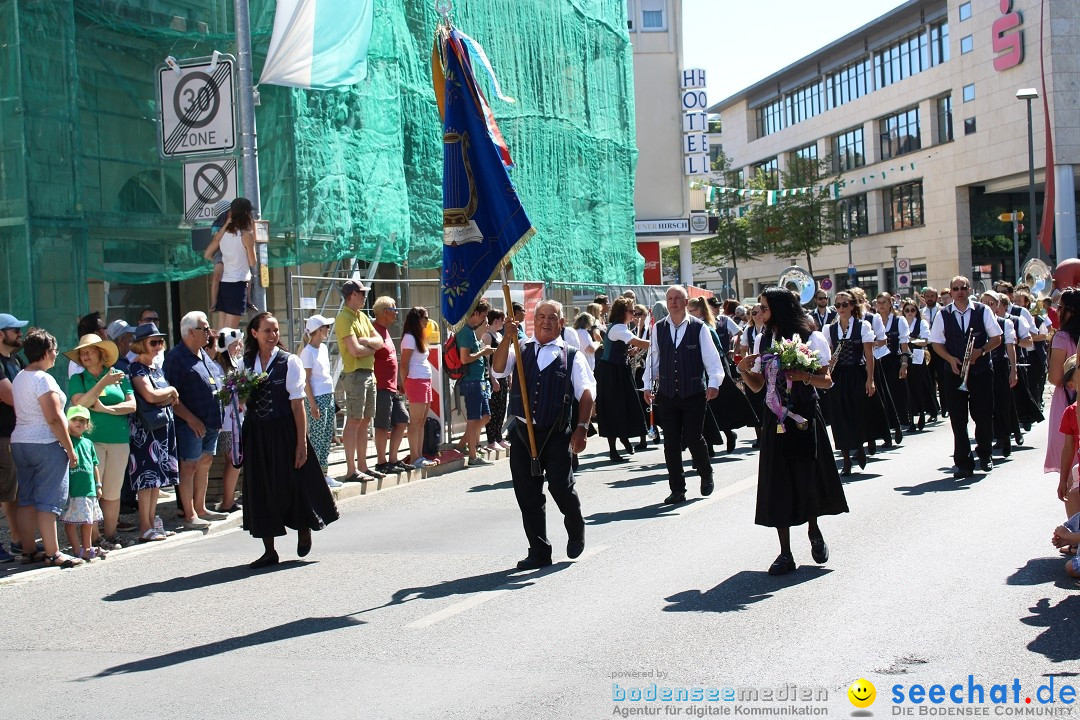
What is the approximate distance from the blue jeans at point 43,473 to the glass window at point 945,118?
2249 inches

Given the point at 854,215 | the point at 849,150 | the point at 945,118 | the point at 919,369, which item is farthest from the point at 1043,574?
the point at 854,215

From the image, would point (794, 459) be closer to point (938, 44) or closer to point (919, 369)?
point (919, 369)

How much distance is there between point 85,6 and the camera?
45.6 ft

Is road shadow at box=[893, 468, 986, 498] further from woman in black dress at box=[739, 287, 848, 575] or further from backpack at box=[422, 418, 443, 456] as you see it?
backpack at box=[422, 418, 443, 456]

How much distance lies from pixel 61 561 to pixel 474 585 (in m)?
3.53

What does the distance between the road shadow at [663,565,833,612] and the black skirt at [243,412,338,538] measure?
307 centimetres

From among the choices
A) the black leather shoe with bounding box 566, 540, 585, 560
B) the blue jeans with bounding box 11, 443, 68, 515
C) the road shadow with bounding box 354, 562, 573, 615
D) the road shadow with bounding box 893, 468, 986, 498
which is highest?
the blue jeans with bounding box 11, 443, 68, 515

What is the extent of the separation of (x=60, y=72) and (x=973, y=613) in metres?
11.3

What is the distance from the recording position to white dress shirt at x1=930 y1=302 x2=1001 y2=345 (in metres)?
12.3

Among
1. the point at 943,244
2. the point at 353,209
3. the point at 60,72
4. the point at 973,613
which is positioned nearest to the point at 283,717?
the point at 973,613

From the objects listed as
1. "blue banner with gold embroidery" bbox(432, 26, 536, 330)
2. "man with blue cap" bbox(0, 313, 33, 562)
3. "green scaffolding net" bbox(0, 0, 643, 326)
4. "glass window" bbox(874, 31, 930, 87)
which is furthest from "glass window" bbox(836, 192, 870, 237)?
"man with blue cap" bbox(0, 313, 33, 562)

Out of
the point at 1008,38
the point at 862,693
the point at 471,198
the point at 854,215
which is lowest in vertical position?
the point at 862,693

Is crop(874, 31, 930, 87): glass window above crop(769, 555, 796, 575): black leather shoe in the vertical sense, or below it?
above

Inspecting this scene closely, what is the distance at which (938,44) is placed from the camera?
59969 millimetres
